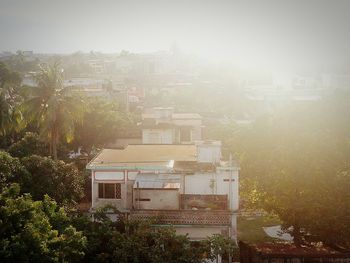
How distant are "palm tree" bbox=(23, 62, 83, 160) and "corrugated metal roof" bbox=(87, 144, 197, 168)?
12.4ft

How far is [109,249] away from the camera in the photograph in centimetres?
1806

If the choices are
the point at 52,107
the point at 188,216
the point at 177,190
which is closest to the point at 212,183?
the point at 177,190

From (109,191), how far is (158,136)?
15281 mm

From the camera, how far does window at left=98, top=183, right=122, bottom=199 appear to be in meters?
23.5

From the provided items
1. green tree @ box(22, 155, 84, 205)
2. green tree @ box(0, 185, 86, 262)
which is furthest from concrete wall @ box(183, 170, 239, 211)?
green tree @ box(0, 185, 86, 262)

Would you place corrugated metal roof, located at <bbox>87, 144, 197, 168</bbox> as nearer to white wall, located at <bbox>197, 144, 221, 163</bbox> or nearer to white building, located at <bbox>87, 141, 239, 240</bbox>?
white building, located at <bbox>87, 141, 239, 240</bbox>

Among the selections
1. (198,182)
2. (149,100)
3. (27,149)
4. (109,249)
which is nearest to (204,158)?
(198,182)

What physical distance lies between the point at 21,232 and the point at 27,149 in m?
15.9

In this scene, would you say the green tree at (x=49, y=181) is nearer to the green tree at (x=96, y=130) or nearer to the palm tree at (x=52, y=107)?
the palm tree at (x=52, y=107)

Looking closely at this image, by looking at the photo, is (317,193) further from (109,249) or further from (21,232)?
(21,232)

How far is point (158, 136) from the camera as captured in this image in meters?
38.6

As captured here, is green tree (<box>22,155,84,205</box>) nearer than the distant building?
Yes

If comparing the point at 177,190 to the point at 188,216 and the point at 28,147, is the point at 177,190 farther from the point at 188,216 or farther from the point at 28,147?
the point at 28,147

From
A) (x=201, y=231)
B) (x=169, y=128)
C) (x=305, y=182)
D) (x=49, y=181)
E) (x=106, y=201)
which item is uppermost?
(x=169, y=128)
